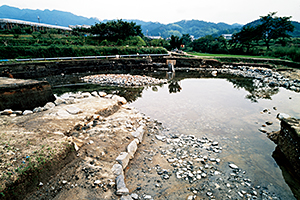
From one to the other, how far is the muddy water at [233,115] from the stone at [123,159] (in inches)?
126

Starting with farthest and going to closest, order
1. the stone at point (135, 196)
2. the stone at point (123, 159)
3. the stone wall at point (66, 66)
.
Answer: the stone wall at point (66, 66) < the stone at point (123, 159) < the stone at point (135, 196)

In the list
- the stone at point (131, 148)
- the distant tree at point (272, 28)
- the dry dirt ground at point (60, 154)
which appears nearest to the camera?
the dry dirt ground at point (60, 154)

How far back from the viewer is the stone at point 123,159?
17.5ft

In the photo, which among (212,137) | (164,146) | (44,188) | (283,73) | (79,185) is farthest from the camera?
(283,73)

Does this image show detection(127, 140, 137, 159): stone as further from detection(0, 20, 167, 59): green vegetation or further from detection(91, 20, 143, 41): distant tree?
detection(91, 20, 143, 41): distant tree

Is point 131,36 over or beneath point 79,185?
over

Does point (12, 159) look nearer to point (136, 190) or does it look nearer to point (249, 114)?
point (136, 190)

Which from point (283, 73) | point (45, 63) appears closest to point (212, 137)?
point (283, 73)

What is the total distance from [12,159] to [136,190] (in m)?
3.52

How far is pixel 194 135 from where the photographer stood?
24.8ft

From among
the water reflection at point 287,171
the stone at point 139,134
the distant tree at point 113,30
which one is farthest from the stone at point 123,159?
the distant tree at point 113,30

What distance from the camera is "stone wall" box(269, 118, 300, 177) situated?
5.37 meters

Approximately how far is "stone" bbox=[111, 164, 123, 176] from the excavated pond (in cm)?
35

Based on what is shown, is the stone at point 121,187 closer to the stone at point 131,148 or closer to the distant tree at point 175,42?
the stone at point 131,148
